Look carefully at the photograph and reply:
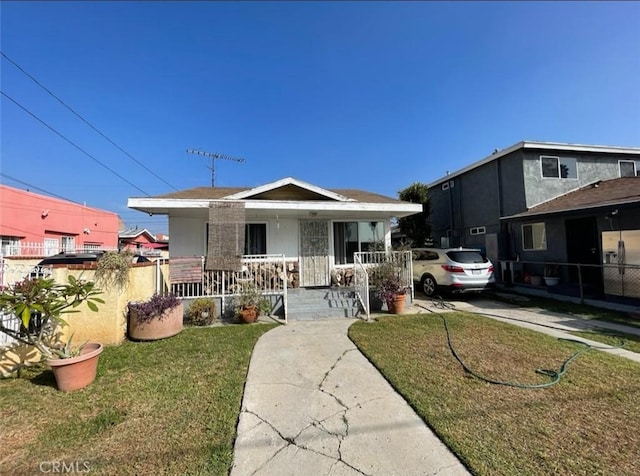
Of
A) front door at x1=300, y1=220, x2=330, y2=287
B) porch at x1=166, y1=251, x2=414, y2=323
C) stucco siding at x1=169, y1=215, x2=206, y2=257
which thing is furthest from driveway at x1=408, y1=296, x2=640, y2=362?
stucco siding at x1=169, y1=215, x2=206, y2=257

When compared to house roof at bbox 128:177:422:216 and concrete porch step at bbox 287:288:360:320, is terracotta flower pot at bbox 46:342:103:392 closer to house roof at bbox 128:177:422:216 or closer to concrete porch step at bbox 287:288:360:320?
concrete porch step at bbox 287:288:360:320

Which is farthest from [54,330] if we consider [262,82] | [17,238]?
[17,238]

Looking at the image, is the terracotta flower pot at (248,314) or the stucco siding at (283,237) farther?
the stucco siding at (283,237)

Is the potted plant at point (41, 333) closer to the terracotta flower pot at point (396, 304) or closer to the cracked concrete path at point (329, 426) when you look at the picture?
the cracked concrete path at point (329, 426)

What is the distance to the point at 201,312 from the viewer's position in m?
6.75

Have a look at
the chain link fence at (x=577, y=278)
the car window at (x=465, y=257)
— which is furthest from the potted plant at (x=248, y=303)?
the chain link fence at (x=577, y=278)

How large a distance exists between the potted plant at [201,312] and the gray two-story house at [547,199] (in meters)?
11.4

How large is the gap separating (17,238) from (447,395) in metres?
23.0

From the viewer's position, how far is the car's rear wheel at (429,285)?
9.98m

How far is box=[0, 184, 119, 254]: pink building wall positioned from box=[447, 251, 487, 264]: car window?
1748 centimetres

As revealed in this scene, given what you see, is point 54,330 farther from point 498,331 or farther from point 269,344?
point 498,331

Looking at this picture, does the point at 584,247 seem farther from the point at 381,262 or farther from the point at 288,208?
the point at 288,208

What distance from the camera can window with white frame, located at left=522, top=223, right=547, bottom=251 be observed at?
11703 mm

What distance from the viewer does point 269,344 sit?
17.6 ft
